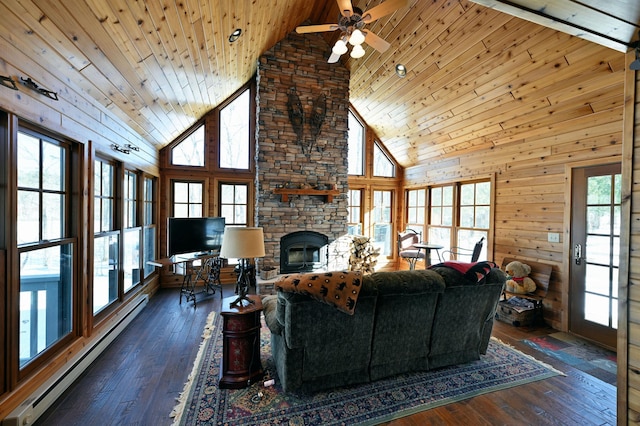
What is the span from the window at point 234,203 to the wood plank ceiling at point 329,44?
138 cm

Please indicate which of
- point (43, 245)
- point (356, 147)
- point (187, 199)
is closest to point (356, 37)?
point (43, 245)

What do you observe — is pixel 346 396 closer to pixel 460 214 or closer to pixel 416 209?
pixel 460 214

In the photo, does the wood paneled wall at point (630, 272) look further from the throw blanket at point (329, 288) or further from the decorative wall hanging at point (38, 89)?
the decorative wall hanging at point (38, 89)

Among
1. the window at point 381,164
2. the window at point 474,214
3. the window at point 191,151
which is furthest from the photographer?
the window at point 381,164

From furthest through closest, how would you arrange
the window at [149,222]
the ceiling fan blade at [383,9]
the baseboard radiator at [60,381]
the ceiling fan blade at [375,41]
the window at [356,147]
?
1. the window at [356,147]
2. the window at [149,222]
3. the ceiling fan blade at [375,41]
4. the ceiling fan blade at [383,9]
5. the baseboard radiator at [60,381]

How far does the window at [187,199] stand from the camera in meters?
5.45

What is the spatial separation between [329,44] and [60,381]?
589cm

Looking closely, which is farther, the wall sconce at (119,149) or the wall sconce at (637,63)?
the wall sconce at (119,149)

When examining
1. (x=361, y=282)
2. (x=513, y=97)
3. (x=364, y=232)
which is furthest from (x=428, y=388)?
(x=364, y=232)

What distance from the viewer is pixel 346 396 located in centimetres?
227

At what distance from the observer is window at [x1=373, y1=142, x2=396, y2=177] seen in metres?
6.80

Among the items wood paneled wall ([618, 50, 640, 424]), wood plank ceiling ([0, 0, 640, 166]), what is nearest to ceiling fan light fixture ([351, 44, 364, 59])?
wood plank ceiling ([0, 0, 640, 166])

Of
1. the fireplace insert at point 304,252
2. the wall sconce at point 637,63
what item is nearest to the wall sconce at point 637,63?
the wall sconce at point 637,63

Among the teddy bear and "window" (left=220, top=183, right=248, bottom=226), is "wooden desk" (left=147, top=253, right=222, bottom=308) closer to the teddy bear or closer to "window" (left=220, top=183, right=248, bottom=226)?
"window" (left=220, top=183, right=248, bottom=226)
